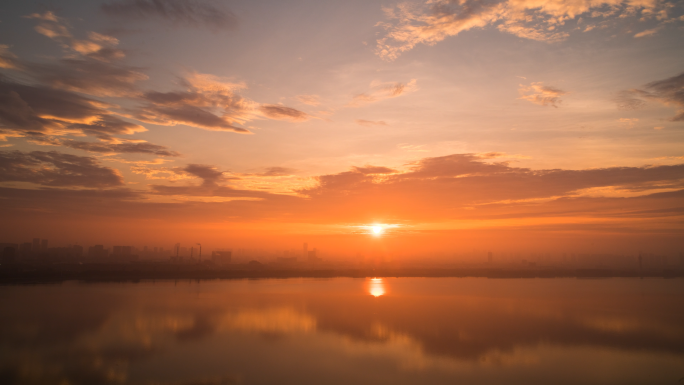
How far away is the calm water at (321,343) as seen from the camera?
55.4 feet

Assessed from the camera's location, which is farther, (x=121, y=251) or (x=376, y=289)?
(x=121, y=251)

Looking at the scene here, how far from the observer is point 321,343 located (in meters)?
22.8

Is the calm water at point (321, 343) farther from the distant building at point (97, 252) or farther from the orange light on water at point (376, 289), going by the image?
the distant building at point (97, 252)

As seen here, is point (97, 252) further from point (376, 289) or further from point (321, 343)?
point (321, 343)

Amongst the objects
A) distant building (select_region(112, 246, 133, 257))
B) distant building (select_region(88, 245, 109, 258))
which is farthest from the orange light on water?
distant building (select_region(112, 246, 133, 257))

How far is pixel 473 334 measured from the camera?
26.0 metres

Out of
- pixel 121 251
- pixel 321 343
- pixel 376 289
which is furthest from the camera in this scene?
pixel 121 251

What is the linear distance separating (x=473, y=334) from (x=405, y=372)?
10.7 meters

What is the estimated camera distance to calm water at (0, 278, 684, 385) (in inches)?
664

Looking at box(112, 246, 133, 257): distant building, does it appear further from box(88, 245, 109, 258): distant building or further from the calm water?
the calm water

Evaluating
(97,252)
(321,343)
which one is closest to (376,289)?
(321,343)

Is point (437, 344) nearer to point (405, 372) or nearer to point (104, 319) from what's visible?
point (405, 372)

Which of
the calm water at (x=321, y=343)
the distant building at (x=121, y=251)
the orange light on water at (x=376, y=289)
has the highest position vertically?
the distant building at (x=121, y=251)

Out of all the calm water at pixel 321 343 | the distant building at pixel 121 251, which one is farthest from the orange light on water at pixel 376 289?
the distant building at pixel 121 251
